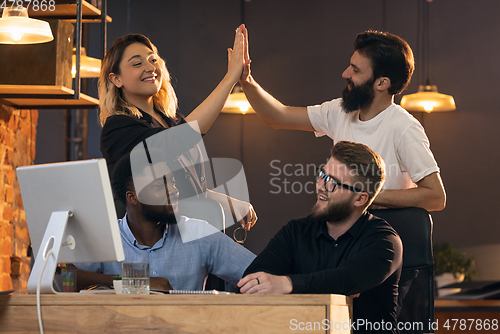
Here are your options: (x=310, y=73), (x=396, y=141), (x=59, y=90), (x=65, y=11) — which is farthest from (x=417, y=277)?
(x=310, y=73)

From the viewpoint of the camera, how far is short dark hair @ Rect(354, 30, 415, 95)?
7.41ft

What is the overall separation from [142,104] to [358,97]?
32.9 inches

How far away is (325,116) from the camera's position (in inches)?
94.0

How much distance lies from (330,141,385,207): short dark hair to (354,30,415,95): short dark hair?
1.91ft

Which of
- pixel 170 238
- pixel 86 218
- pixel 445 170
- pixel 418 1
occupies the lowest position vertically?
pixel 445 170

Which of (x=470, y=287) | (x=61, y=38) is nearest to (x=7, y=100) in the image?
(x=61, y=38)

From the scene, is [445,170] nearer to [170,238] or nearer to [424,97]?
[424,97]

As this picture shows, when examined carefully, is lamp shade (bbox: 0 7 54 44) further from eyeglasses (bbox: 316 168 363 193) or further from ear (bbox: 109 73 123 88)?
eyeglasses (bbox: 316 168 363 193)

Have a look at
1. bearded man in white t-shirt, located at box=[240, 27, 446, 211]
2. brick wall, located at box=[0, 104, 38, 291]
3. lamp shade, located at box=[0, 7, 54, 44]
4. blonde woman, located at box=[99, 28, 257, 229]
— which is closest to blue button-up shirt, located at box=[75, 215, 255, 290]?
blonde woman, located at box=[99, 28, 257, 229]

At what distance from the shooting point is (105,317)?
3.95 feet

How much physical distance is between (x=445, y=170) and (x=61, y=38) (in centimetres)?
383

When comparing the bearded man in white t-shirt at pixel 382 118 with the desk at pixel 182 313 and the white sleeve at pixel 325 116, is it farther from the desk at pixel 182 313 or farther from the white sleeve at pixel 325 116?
the desk at pixel 182 313

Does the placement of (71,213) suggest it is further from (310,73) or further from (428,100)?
(310,73)

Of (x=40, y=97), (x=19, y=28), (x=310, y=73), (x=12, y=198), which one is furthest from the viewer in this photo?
(x=310, y=73)
